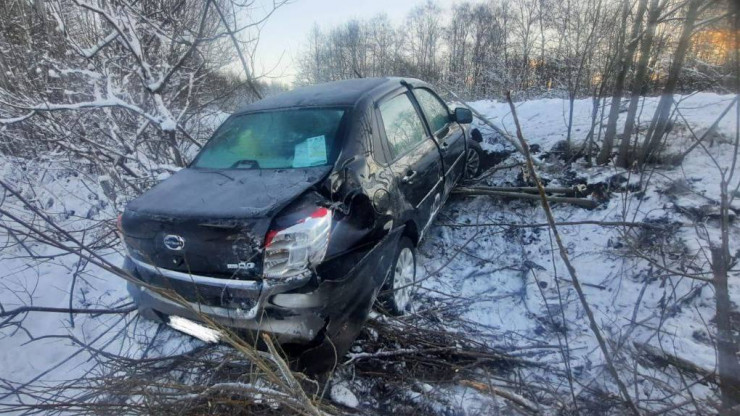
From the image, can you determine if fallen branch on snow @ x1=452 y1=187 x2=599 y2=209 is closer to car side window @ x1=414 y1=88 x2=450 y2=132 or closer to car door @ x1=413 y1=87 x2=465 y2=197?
car door @ x1=413 y1=87 x2=465 y2=197

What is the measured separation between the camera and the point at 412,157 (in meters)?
3.19

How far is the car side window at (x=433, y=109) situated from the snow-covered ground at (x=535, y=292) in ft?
3.53

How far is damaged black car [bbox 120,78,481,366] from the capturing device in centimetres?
200

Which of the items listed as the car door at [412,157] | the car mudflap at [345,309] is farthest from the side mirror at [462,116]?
the car mudflap at [345,309]

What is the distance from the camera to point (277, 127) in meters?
3.00

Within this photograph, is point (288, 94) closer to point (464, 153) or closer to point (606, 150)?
point (464, 153)

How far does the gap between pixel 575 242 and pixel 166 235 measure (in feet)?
11.4

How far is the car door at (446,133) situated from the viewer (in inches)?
150

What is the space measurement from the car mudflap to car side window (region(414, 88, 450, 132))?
1795 mm

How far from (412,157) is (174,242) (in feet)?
6.30

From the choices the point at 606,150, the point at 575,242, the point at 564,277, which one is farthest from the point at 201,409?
the point at 606,150

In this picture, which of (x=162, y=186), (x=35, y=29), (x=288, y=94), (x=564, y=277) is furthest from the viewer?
(x=35, y=29)

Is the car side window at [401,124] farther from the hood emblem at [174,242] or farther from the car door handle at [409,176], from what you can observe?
the hood emblem at [174,242]

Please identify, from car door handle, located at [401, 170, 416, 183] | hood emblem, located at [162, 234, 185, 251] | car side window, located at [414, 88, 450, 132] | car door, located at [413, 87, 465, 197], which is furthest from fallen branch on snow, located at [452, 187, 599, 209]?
hood emblem, located at [162, 234, 185, 251]
